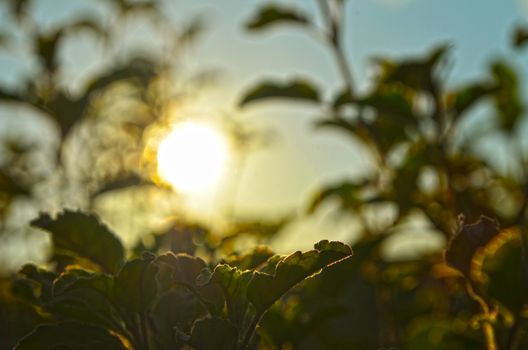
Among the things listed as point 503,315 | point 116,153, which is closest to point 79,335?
point 503,315

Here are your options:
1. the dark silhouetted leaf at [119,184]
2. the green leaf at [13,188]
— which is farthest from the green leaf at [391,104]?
the green leaf at [13,188]

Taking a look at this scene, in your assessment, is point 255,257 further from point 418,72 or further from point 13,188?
point 13,188

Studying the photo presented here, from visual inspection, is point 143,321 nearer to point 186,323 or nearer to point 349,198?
point 186,323

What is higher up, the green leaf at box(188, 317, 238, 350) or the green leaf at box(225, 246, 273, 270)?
the green leaf at box(225, 246, 273, 270)

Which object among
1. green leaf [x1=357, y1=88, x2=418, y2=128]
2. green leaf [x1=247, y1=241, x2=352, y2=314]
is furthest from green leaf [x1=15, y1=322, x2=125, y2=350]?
green leaf [x1=357, y1=88, x2=418, y2=128]

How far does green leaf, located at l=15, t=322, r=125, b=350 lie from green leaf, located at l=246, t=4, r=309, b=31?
2.01 meters

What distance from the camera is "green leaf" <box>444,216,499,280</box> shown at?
1.61m

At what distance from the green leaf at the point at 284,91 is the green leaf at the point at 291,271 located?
1.76 m

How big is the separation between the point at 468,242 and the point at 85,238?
927 millimetres

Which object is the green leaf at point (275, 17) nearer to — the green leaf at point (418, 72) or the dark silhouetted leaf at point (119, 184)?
the green leaf at point (418, 72)

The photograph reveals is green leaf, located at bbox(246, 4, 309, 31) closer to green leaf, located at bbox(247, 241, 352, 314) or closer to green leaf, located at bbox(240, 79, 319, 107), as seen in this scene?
green leaf, located at bbox(240, 79, 319, 107)

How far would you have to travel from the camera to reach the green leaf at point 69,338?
1385mm

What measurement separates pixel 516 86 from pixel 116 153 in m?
4.33

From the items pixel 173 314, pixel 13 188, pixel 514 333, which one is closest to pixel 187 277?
pixel 173 314
